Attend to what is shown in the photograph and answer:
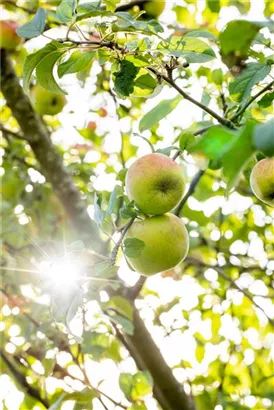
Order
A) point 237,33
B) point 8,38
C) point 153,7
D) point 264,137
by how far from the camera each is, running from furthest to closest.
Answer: point 8,38 < point 153,7 < point 237,33 < point 264,137

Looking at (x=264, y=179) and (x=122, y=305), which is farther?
(x=122, y=305)

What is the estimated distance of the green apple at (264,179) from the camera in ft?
3.17

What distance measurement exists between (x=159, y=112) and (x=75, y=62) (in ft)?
0.94

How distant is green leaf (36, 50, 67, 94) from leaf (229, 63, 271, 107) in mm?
285

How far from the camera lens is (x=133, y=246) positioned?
98 cm

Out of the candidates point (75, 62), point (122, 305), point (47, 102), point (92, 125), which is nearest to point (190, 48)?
point (75, 62)

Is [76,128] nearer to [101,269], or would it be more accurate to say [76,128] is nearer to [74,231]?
[74,231]

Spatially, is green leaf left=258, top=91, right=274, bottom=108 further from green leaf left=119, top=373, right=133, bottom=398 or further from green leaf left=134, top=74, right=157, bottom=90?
green leaf left=119, top=373, right=133, bottom=398

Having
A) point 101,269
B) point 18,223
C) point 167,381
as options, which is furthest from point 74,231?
point 101,269

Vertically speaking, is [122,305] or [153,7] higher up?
[153,7]

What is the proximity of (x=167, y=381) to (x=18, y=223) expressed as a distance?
826mm

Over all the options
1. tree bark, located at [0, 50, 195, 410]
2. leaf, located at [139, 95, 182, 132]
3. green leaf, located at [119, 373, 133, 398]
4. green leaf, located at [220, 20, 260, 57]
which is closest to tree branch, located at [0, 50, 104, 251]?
tree bark, located at [0, 50, 195, 410]

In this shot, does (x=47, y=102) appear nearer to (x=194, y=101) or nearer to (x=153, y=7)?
(x=153, y=7)

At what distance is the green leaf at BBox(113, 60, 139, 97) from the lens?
0.99 meters
